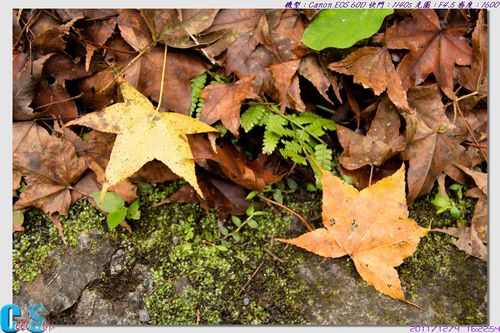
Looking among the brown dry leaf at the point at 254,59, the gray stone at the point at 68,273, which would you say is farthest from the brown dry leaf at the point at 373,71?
the gray stone at the point at 68,273

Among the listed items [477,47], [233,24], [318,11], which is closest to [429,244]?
[477,47]

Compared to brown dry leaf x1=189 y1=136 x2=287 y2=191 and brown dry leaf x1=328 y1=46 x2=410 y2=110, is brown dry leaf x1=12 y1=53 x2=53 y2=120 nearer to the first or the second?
brown dry leaf x1=189 y1=136 x2=287 y2=191

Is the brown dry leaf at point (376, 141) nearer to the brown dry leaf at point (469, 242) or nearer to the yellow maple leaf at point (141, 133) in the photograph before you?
the brown dry leaf at point (469, 242)

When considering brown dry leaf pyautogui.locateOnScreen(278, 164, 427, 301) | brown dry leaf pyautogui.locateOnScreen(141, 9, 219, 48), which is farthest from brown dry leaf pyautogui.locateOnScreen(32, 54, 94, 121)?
brown dry leaf pyautogui.locateOnScreen(278, 164, 427, 301)

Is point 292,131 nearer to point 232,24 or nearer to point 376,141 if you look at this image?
point 376,141

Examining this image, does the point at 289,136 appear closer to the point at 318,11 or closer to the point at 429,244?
the point at 318,11

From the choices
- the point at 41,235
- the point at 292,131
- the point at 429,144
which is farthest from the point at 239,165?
the point at 41,235
